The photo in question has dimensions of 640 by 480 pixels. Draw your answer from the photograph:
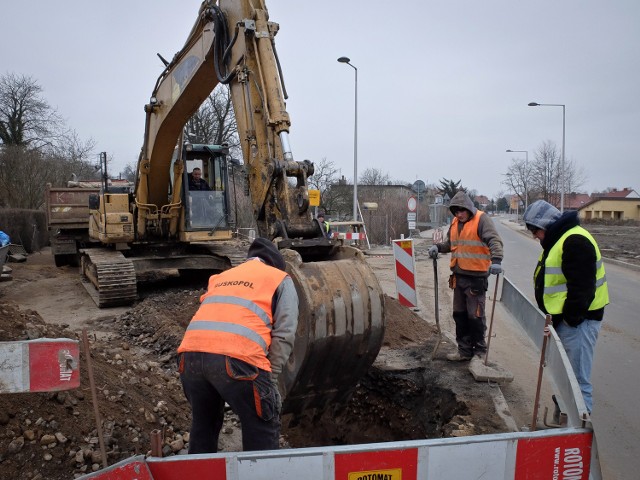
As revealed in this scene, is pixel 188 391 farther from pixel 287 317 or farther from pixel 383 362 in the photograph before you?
pixel 383 362

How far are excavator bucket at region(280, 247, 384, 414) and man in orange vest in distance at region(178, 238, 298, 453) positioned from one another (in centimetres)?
80

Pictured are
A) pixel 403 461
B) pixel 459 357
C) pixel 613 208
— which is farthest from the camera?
pixel 613 208

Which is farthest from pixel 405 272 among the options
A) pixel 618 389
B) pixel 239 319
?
pixel 239 319

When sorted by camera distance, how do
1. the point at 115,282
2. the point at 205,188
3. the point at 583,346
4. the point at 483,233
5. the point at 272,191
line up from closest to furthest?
the point at 583,346
the point at 272,191
the point at 483,233
the point at 115,282
the point at 205,188

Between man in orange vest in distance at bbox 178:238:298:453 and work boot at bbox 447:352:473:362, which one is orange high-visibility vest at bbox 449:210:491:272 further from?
man in orange vest in distance at bbox 178:238:298:453

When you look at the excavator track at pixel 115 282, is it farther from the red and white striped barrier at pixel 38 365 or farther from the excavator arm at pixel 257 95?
the red and white striped barrier at pixel 38 365

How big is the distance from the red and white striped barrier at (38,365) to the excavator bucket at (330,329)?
1.69 meters

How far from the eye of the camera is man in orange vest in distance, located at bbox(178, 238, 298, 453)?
9.20 feet

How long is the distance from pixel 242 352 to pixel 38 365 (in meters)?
1.04

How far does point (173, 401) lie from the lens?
4656mm

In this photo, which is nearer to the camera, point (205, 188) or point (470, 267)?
point (470, 267)

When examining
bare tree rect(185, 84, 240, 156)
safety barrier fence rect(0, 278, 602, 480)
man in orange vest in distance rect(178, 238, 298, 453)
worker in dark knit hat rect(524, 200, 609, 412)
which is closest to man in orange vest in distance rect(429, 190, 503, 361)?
worker in dark knit hat rect(524, 200, 609, 412)

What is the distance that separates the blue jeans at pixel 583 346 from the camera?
4.09m

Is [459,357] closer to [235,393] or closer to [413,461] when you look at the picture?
[235,393]
